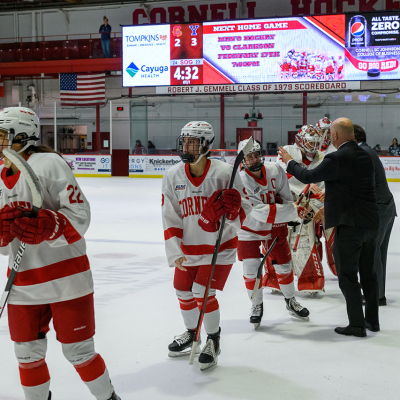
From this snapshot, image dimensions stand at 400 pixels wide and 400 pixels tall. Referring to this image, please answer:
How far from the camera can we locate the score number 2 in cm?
1606

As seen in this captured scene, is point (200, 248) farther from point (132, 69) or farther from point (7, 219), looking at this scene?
point (132, 69)

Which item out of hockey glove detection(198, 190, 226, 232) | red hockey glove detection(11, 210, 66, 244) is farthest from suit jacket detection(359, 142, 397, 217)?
red hockey glove detection(11, 210, 66, 244)

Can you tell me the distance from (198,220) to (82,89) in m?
17.7

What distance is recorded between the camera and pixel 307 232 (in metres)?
4.36

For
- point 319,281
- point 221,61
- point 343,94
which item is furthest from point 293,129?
point 319,281

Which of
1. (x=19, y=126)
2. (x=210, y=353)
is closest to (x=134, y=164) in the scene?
(x=210, y=353)

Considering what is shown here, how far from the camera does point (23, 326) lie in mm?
1899

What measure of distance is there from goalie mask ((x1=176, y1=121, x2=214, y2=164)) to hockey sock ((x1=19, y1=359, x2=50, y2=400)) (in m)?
1.17

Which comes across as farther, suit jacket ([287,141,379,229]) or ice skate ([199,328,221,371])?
suit jacket ([287,141,379,229])

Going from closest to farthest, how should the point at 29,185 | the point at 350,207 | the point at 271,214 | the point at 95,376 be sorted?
the point at 29,185 → the point at 95,376 → the point at 350,207 → the point at 271,214

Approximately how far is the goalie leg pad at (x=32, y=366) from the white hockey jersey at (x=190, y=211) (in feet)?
2.95

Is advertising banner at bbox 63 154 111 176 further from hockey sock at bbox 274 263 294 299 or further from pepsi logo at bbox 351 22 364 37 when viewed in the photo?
hockey sock at bbox 274 263 294 299

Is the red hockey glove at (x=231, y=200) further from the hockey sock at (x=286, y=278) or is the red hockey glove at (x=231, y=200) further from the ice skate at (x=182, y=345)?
the hockey sock at (x=286, y=278)

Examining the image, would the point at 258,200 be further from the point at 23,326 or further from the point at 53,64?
the point at 53,64
